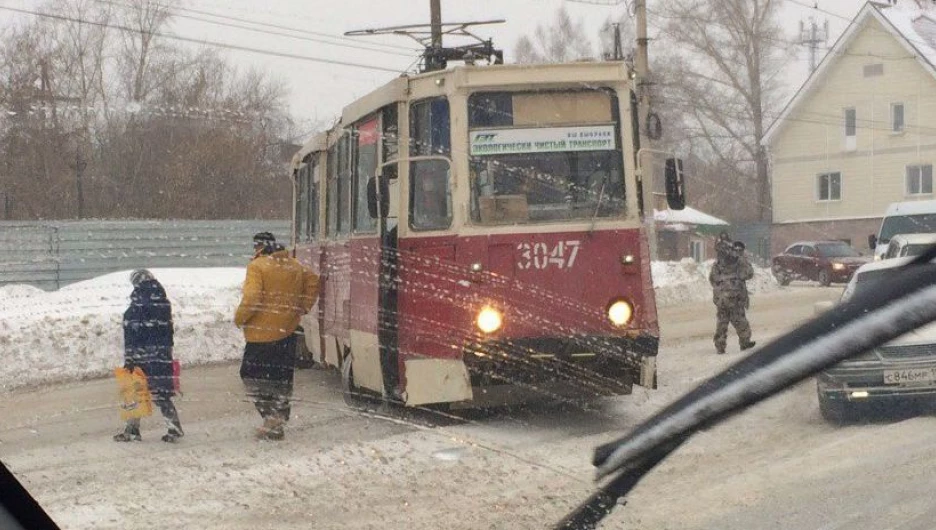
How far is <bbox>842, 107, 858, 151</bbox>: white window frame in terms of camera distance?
4.06 metres

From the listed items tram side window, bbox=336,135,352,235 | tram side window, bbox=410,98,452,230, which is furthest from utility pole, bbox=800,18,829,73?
tram side window, bbox=336,135,352,235

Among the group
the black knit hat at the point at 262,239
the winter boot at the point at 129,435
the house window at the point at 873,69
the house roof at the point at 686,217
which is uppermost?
the house window at the point at 873,69

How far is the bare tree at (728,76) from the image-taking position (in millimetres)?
3217

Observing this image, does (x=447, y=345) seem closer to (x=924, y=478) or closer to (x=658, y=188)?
(x=658, y=188)

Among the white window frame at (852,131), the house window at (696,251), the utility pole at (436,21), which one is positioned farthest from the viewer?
the house window at (696,251)

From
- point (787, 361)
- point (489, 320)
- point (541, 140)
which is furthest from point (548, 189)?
point (787, 361)

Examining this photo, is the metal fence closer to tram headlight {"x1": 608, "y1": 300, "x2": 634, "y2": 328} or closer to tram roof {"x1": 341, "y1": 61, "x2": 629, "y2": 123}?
tram roof {"x1": 341, "y1": 61, "x2": 629, "y2": 123}

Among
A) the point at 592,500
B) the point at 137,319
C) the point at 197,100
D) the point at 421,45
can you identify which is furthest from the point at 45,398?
the point at 592,500

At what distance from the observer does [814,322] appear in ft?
5.30

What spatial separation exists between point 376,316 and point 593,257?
166 cm

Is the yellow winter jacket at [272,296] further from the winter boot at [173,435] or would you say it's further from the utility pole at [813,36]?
the utility pole at [813,36]

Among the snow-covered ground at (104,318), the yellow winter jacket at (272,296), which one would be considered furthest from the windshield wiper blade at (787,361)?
the yellow winter jacket at (272,296)

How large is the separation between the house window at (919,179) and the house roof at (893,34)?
32cm

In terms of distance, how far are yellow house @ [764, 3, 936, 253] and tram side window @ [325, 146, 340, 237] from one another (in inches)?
237
